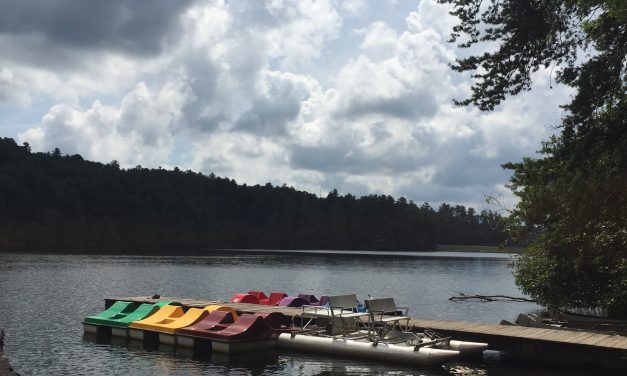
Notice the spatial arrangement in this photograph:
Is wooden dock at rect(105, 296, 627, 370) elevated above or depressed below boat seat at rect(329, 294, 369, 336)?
below

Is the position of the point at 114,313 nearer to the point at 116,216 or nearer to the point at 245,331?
the point at 245,331

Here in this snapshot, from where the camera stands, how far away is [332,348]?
863 inches

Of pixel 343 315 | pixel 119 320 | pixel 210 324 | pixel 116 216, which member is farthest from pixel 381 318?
pixel 116 216

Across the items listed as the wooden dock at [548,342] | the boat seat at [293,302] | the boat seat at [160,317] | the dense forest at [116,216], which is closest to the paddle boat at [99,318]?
the boat seat at [160,317]

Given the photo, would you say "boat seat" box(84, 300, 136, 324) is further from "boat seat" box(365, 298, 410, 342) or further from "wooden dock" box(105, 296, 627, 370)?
"wooden dock" box(105, 296, 627, 370)

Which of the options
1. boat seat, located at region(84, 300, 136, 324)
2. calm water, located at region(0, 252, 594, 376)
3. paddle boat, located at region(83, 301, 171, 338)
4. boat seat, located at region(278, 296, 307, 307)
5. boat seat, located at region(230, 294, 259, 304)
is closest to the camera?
calm water, located at region(0, 252, 594, 376)

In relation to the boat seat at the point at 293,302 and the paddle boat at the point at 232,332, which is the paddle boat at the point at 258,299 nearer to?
the boat seat at the point at 293,302

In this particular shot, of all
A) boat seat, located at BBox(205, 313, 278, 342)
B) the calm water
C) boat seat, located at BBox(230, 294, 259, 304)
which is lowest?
the calm water

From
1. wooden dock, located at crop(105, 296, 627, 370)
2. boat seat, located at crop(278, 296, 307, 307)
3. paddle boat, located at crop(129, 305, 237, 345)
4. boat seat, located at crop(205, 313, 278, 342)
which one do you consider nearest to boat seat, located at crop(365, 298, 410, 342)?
wooden dock, located at crop(105, 296, 627, 370)

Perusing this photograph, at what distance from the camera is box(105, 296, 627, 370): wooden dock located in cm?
1916

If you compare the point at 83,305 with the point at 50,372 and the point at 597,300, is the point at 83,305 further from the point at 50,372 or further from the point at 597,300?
the point at 597,300

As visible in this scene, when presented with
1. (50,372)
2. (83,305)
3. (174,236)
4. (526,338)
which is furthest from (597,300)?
(174,236)

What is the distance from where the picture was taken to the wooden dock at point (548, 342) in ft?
62.8

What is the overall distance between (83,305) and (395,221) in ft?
531
